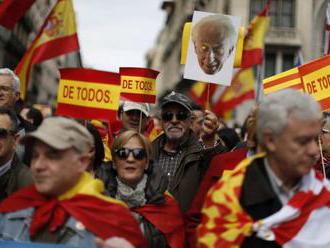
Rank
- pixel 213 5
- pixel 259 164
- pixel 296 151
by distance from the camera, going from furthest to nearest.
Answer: pixel 213 5
pixel 259 164
pixel 296 151

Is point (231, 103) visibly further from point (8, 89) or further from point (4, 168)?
point (4, 168)

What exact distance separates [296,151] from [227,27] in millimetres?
3148

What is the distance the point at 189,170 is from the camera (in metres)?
5.25

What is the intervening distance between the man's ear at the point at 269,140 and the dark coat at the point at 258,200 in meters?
0.18

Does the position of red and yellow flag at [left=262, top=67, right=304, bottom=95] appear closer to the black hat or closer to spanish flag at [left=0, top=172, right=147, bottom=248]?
the black hat

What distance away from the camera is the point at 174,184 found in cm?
533

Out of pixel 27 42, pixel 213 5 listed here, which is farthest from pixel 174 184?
pixel 27 42

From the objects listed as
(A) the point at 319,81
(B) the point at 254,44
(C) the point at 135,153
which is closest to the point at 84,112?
(C) the point at 135,153

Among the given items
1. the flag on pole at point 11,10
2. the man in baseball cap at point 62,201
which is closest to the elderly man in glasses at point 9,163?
A: the man in baseball cap at point 62,201

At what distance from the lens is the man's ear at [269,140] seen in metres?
3.27

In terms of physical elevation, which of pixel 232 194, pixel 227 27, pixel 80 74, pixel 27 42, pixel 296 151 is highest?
pixel 27 42

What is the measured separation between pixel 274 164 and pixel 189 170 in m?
1.95

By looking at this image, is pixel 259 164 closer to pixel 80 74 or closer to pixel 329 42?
pixel 80 74

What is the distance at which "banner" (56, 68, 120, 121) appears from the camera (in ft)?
19.7
